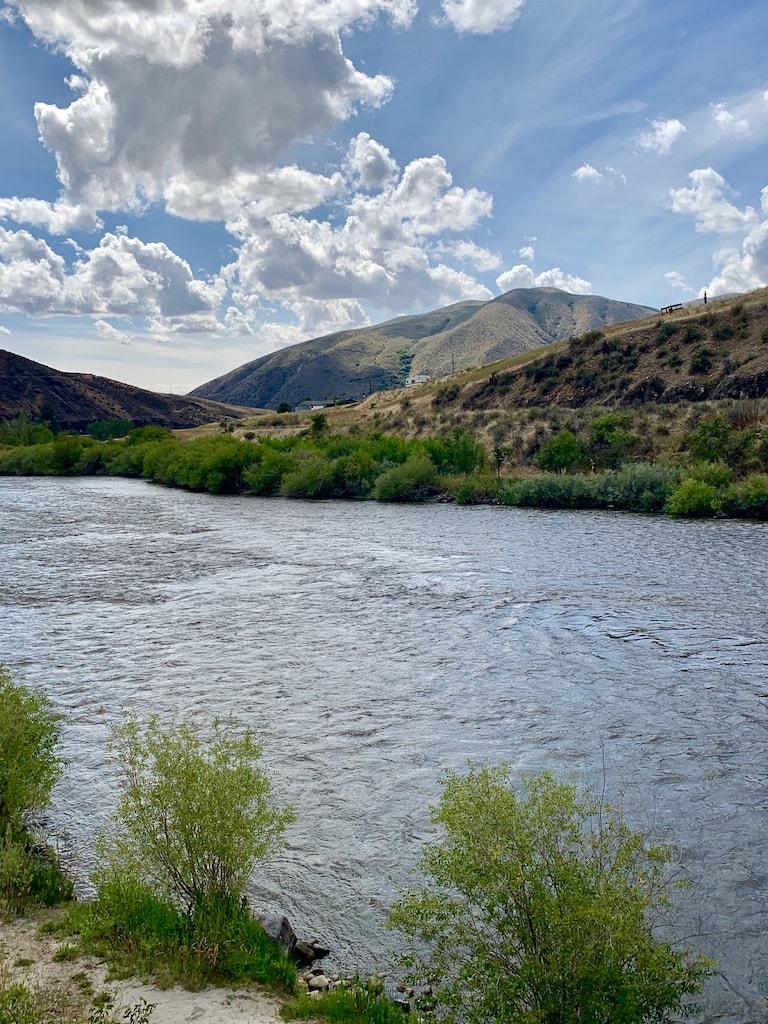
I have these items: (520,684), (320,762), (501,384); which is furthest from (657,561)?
(501,384)

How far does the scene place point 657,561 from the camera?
26.7 meters

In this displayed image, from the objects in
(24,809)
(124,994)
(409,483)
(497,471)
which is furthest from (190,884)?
(497,471)

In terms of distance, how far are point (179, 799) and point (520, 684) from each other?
9524 millimetres

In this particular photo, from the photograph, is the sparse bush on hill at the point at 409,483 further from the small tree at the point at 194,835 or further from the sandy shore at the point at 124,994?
the sandy shore at the point at 124,994

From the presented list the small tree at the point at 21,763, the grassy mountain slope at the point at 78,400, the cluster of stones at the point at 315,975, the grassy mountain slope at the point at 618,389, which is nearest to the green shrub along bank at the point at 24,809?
the small tree at the point at 21,763

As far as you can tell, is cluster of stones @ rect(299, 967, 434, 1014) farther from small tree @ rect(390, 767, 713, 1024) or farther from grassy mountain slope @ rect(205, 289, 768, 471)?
grassy mountain slope @ rect(205, 289, 768, 471)

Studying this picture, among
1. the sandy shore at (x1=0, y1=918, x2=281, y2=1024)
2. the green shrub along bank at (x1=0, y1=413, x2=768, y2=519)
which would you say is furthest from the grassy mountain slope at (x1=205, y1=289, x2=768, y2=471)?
the sandy shore at (x1=0, y1=918, x2=281, y2=1024)

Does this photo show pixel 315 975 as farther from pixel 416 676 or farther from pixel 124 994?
pixel 416 676

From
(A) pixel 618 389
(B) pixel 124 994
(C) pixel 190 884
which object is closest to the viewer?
(B) pixel 124 994

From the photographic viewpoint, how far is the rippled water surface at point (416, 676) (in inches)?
363

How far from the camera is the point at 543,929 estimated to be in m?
5.77

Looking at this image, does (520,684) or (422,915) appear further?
(520,684)

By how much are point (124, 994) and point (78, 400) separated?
546 ft

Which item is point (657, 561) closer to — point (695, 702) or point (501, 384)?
point (695, 702)
